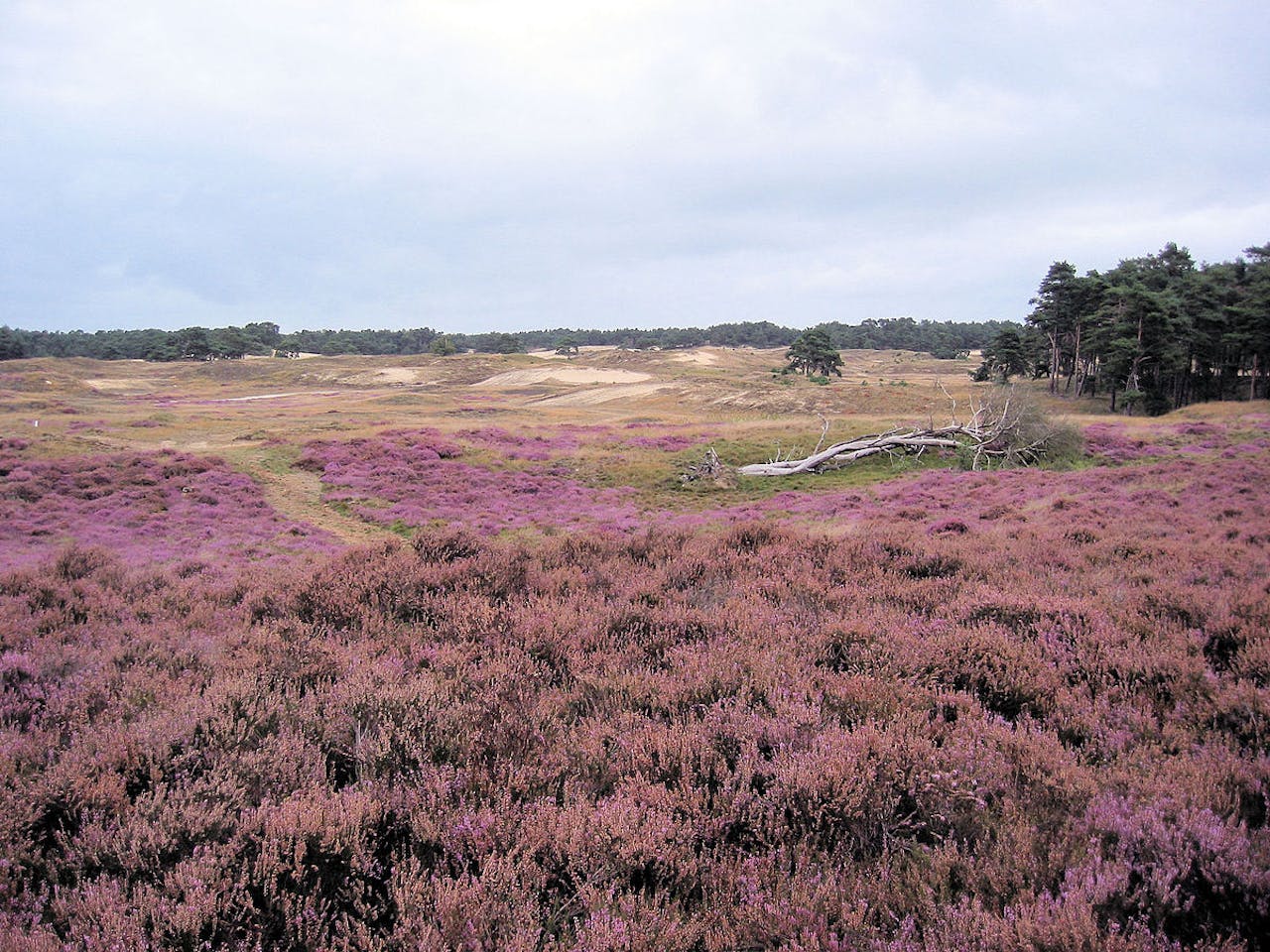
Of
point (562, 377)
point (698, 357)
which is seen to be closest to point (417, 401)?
point (562, 377)

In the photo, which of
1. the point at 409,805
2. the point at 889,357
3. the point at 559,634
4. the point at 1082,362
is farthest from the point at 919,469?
the point at 889,357

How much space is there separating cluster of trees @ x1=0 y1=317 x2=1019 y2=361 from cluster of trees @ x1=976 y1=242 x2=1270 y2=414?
48.3m

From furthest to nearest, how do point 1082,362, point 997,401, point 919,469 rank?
point 1082,362 < point 997,401 < point 919,469

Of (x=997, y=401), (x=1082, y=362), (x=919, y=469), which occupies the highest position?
(x=1082, y=362)

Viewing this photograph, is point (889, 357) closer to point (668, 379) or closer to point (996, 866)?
point (668, 379)

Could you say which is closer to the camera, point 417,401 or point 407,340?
point 417,401

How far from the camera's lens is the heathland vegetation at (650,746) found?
254cm

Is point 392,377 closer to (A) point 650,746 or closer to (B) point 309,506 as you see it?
(B) point 309,506

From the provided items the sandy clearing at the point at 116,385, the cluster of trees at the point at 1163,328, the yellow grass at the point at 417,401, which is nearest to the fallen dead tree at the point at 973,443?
the yellow grass at the point at 417,401

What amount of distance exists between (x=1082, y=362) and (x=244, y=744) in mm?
85509

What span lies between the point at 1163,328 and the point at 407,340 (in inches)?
6885

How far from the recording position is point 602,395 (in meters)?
78.8

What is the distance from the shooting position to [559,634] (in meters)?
5.42

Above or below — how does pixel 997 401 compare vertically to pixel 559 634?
above
